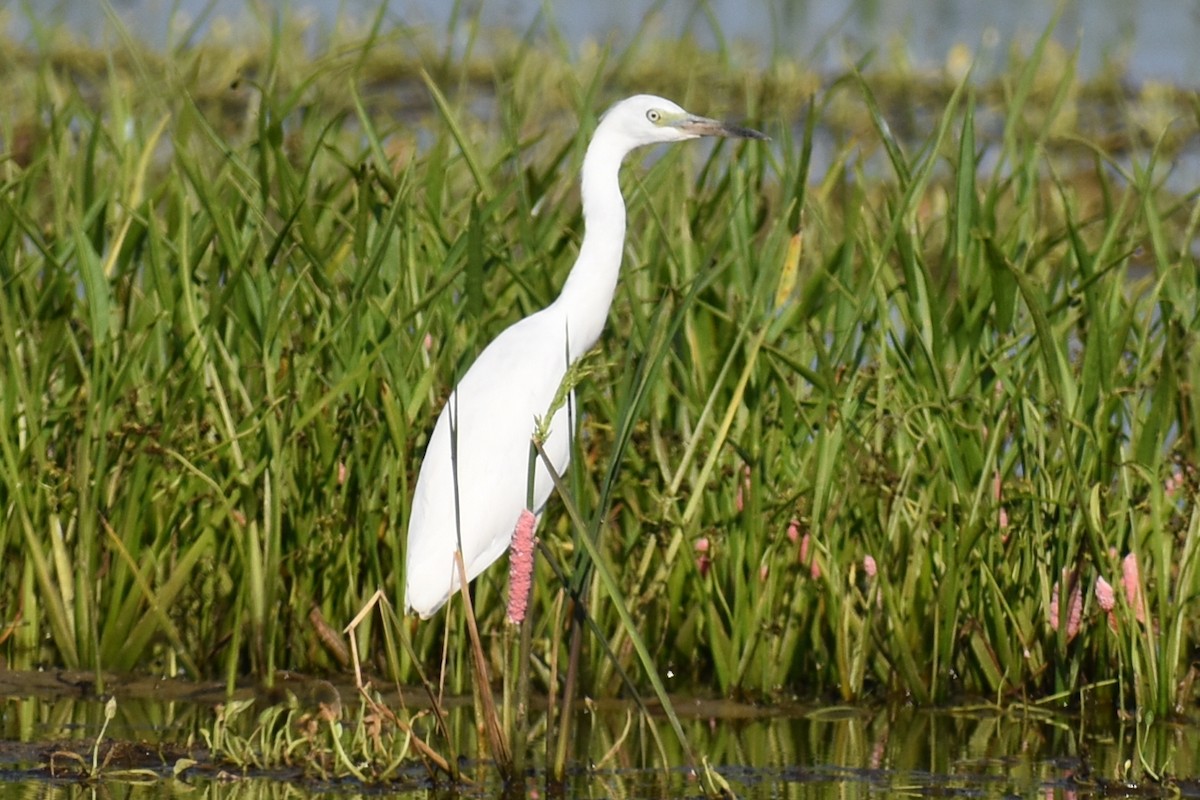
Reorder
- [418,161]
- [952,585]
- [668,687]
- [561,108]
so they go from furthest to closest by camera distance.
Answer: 1. [561,108]
2. [418,161]
3. [668,687]
4. [952,585]

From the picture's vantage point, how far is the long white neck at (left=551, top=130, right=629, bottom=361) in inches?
166

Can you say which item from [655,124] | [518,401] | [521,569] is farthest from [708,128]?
[521,569]

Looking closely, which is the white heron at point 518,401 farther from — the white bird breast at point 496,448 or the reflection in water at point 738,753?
the reflection in water at point 738,753

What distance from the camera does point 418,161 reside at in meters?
5.42

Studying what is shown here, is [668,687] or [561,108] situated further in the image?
[561,108]

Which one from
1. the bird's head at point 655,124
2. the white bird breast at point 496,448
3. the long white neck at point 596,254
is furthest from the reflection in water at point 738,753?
the bird's head at point 655,124

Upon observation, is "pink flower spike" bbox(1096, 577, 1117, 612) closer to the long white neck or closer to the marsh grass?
the marsh grass

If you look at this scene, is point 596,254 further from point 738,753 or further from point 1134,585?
point 1134,585

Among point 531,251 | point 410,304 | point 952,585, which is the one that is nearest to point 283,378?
point 410,304

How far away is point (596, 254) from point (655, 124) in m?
0.36

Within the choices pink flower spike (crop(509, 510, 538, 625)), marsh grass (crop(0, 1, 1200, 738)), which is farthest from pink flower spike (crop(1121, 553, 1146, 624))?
pink flower spike (crop(509, 510, 538, 625))

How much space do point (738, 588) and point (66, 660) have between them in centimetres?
156

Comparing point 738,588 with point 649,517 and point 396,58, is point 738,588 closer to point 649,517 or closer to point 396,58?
point 649,517

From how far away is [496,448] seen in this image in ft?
13.8
